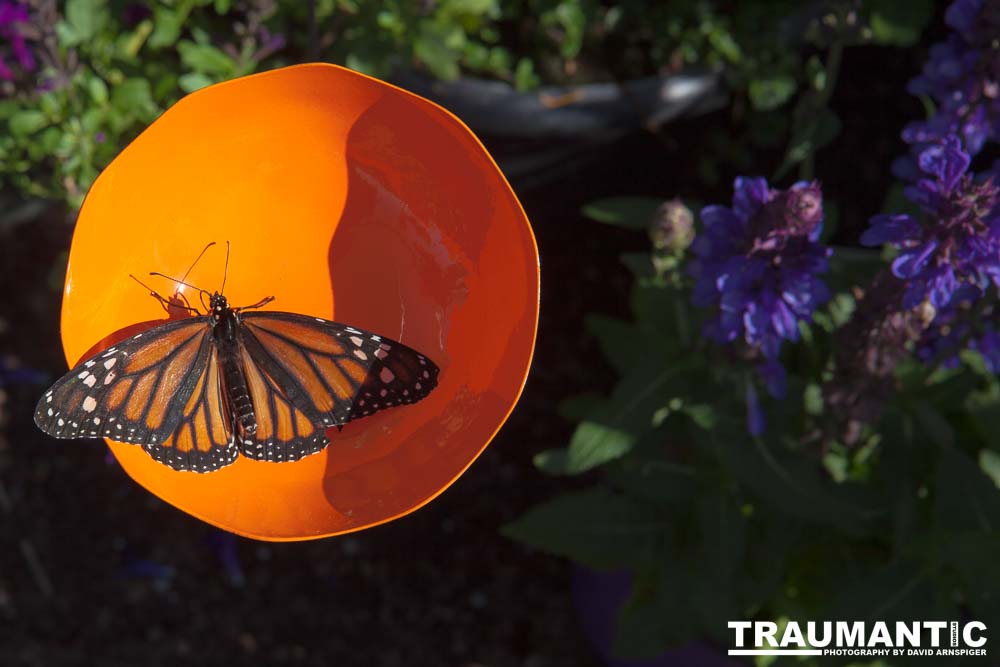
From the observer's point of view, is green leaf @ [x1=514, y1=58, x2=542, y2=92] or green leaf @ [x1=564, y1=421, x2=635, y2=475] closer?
green leaf @ [x1=564, y1=421, x2=635, y2=475]

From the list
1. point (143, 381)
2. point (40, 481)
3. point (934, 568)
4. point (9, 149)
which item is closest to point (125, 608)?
point (40, 481)

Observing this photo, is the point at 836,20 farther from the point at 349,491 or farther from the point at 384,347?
the point at 349,491

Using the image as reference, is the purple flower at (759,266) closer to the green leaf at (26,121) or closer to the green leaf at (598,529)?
the green leaf at (598,529)

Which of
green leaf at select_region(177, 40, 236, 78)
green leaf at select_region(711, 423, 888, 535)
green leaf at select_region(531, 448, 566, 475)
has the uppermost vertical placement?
green leaf at select_region(177, 40, 236, 78)

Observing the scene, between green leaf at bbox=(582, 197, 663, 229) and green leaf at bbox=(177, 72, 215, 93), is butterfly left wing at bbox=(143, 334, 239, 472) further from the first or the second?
green leaf at bbox=(582, 197, 663, 229)

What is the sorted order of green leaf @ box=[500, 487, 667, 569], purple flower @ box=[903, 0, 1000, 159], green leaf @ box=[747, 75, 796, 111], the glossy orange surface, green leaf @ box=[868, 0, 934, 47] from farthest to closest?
green leaf @ box=[747, 75, 796, 111]
green leaf @ box=[868, 0, 934, 47]
green leaf @ box=[500, 487, 667, 569]
purple flower @ box=[903, 0, 1000, 159]
the glossy orange surface

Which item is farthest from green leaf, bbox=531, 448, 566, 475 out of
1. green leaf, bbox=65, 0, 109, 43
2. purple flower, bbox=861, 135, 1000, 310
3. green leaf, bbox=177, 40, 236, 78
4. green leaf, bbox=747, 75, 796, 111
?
green leaf, bbox=65, 0, 109, 43

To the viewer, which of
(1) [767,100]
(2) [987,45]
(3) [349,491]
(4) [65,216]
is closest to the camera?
(3) [349,491]
